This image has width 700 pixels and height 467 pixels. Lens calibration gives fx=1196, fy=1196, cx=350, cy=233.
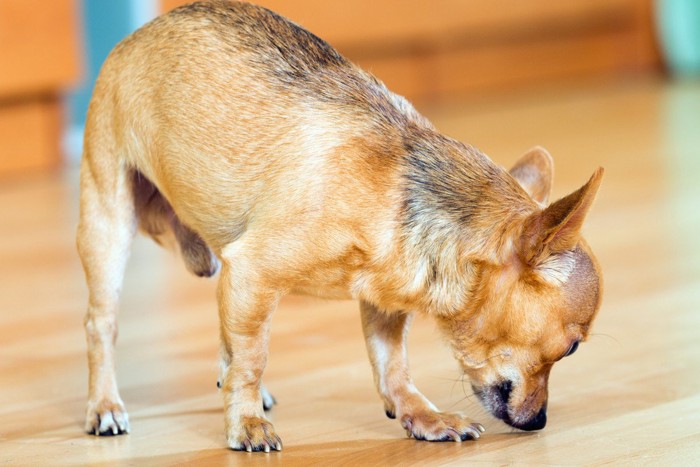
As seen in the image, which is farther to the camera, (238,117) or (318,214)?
(238,117)

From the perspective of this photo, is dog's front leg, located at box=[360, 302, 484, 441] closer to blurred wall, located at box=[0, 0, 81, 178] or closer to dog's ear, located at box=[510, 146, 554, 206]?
dog's ear, located at box=[510, 146, 554, 206]

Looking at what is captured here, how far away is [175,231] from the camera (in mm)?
3035

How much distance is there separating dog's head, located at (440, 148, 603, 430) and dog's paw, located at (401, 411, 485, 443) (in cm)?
8

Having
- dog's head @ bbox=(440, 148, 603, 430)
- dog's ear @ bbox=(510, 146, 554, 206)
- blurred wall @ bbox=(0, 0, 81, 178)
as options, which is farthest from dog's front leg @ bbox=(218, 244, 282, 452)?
blurred wall @ bbox=(0, 0, 81, 178)

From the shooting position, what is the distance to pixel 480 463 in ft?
7.64

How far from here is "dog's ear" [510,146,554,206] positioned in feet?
8.87

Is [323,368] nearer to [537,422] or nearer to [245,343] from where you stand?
[245,343]

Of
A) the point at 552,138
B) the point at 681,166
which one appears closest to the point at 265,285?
the point at 681,166

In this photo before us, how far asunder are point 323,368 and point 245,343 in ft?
2.14

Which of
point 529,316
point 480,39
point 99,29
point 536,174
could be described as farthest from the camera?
point 480,39

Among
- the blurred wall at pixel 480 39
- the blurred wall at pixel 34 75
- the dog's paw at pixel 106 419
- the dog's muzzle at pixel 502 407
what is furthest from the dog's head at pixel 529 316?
the blurred wall at pixel 480 39

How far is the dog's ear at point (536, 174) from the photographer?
8.87ft

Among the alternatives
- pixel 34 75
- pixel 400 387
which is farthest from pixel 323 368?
pixel 34 75

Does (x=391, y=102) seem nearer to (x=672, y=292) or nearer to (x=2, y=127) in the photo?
(x=672, y=292)
